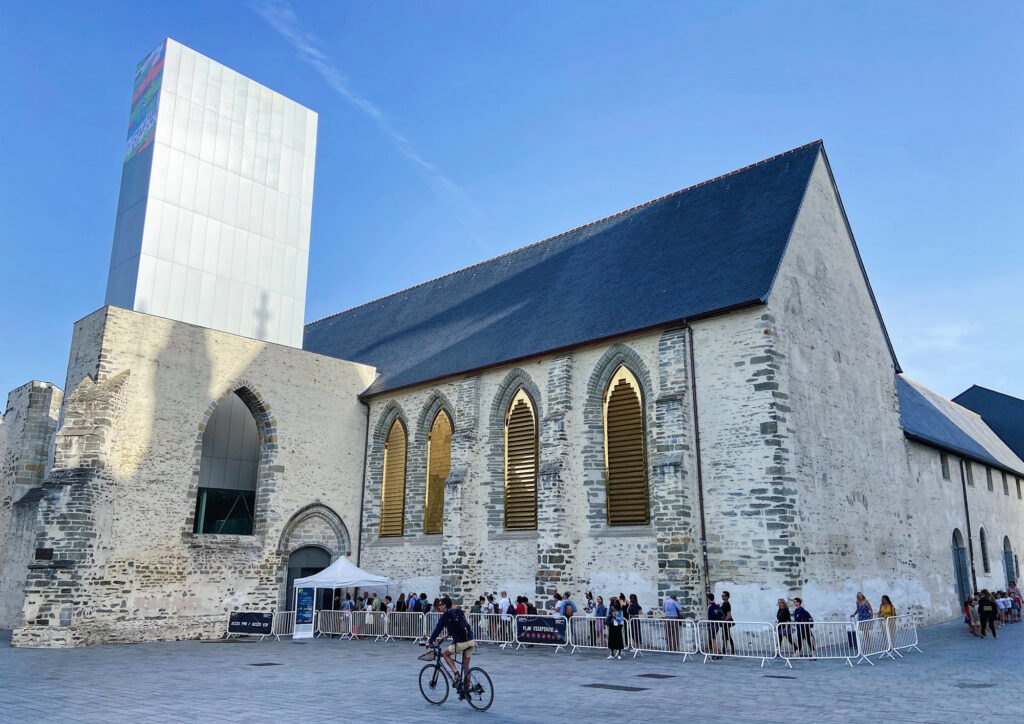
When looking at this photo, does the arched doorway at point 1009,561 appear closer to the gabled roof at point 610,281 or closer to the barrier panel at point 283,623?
the gabled roof at point 610,281

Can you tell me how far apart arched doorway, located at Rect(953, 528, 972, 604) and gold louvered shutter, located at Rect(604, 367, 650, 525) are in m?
12.0

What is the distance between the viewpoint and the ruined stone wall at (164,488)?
16.8m

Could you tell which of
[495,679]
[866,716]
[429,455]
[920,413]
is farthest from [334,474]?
[920,413]

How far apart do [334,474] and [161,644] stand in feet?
22.0

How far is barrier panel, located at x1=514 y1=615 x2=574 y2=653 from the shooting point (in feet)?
50.4

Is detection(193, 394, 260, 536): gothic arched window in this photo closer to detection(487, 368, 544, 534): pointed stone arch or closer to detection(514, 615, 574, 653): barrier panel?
detection(487, 368, 544, 534): pointed stone arch

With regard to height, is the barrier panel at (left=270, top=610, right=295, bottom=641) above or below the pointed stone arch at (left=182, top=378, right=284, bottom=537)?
below

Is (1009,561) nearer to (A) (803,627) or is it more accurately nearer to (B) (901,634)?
(B) (901,634)

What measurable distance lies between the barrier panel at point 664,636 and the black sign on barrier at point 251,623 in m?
9.41

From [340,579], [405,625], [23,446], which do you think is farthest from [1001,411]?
[23,446]

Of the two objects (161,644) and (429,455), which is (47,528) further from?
(429,455)

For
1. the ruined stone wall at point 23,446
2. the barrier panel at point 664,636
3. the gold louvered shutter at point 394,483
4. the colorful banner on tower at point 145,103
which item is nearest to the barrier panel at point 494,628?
the barrier panel at point 664,636

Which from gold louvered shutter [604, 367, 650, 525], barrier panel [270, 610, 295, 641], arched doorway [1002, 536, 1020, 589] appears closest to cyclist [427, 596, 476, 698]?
gold louvered shutter [604, 367, 650, 525]

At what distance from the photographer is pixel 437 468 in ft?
72.0
